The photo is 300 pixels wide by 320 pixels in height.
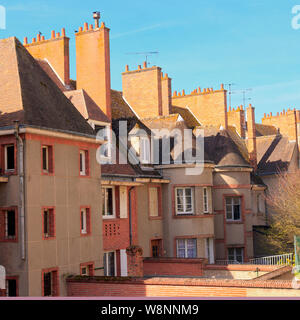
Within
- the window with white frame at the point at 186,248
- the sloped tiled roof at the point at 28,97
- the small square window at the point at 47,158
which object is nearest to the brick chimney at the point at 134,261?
the sloped tiled roof at the point at 28,97

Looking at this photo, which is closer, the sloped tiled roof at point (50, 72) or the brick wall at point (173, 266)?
the brick wall at point (173, 266)

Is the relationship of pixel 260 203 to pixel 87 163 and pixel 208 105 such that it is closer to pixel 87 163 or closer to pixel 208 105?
pixel 208 105

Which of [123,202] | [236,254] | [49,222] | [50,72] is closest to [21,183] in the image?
[49,222]

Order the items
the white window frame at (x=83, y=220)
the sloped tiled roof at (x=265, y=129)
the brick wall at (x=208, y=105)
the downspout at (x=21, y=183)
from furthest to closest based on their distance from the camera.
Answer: the sloped tiled roof at (x=265, y=129)
the brick wall at (x=208, y=105)
the white window frame at (x=83, y=220)
the downspout at (x=21, y=183)

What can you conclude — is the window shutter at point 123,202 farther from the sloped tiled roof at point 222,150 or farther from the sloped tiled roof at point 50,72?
the sloped tiled roof at point 222,150

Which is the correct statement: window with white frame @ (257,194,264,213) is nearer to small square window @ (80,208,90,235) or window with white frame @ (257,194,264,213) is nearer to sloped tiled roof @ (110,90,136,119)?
sloped tiled roof @ (110,90,136,119)

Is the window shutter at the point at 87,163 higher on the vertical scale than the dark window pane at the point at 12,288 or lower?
higher

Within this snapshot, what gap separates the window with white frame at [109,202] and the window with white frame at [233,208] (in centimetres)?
1183

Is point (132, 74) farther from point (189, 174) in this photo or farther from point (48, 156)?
point (48, 156)

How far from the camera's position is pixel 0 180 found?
1938 cm

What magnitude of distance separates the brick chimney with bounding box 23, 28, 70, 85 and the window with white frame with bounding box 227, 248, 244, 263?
15.2 metres

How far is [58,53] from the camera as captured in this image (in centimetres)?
3191

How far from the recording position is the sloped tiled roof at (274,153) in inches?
1770

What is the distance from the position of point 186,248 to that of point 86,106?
998cm
